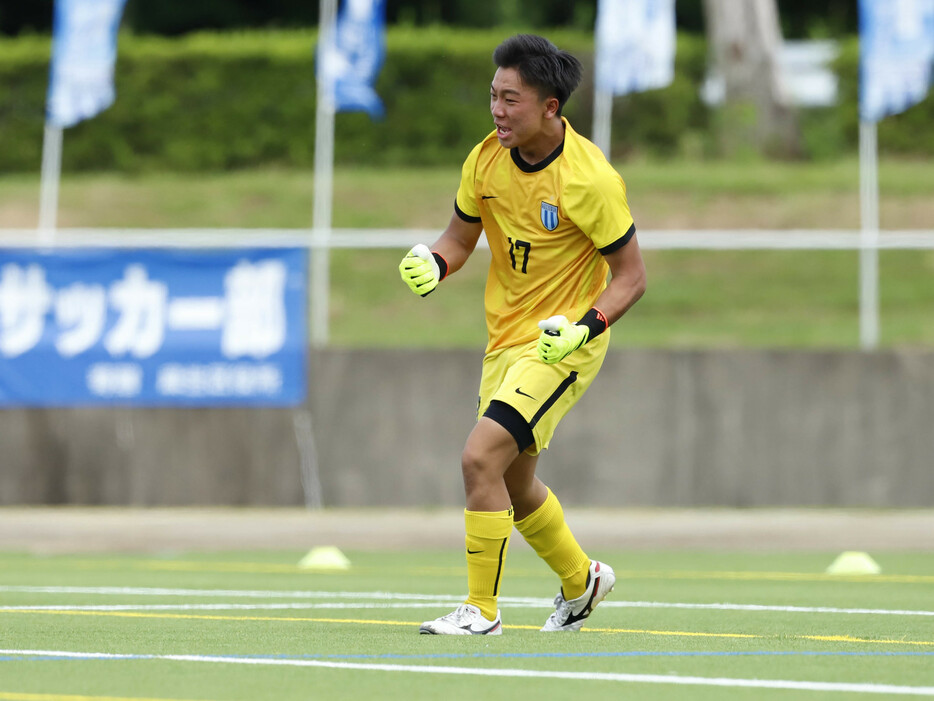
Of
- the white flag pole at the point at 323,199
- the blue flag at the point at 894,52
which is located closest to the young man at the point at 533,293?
the white flag pole at the point at 323,199

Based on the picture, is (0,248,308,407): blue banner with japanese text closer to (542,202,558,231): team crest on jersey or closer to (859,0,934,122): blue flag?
(859,0,934,122): blue flag

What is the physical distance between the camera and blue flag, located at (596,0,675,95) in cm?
1784

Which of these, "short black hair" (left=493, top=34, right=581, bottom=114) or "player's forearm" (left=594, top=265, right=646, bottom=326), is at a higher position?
"short black hair" (left=493, top=34, right=581, bottom=114)

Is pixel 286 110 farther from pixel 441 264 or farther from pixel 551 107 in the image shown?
pixel 551 107

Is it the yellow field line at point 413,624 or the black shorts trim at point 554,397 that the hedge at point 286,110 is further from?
the black shorts trim at point 554,397

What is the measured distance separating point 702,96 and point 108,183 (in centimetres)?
964

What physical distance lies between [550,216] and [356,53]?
37.6 feet

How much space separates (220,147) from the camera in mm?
27656

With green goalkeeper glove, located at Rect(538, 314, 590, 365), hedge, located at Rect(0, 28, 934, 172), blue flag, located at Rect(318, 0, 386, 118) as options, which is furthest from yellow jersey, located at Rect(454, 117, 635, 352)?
hedge, located at Rect(0, 28, 934, 172)

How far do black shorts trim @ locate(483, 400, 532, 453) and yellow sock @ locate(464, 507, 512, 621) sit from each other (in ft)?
0.93

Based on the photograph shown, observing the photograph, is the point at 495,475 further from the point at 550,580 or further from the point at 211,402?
the point at 211,402

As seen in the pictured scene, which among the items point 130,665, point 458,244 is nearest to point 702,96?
point 458,244

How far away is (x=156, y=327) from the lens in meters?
15.2

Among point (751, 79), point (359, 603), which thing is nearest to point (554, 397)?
point (359, 603)
